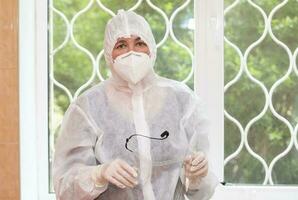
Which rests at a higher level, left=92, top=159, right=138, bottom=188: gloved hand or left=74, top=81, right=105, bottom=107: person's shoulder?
left=74, top=81, right=105, bottom=107: person's shoulder

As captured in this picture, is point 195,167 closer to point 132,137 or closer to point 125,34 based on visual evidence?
point 132,137

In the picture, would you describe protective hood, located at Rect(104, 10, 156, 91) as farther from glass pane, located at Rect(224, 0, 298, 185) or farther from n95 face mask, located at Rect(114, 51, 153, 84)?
glass pane, located at Rect(224, 0, 298, 185)

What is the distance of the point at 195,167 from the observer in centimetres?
117

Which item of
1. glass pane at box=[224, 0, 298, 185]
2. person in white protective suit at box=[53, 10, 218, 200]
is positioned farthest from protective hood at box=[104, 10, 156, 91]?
glass pane at box=[224, 0, 298, 185]

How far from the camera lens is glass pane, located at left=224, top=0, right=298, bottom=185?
150 cm

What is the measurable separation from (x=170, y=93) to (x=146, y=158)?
0.19m

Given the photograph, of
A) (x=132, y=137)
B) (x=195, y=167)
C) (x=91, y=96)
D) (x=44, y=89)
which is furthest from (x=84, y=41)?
(x=195, y=167)

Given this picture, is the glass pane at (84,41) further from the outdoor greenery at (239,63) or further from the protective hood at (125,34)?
the protective hood at (125,34)

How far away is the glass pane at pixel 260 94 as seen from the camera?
1.50 metres

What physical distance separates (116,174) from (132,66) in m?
0.29

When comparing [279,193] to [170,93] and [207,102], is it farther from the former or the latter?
[170,93]

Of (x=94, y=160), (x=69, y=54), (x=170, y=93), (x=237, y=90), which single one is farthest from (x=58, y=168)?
Result: (x=237, y=90)

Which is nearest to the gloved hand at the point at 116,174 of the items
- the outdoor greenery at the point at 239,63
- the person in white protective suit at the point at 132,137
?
the person in white protective suit at the point at 132,137

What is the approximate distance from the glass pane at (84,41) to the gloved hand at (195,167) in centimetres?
36
